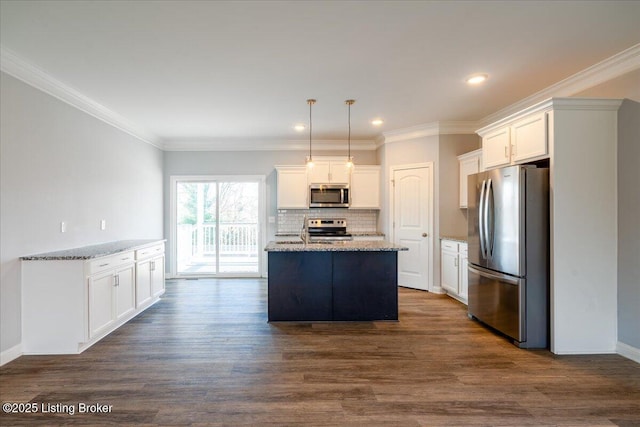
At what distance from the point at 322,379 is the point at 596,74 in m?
3.88

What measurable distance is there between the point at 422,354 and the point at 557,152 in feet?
7.42

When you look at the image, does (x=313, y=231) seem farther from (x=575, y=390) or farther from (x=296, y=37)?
(x=575, y=390)

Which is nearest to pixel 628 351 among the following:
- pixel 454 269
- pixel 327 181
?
pixel 454 269

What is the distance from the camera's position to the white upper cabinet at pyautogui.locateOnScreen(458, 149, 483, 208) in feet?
15.1

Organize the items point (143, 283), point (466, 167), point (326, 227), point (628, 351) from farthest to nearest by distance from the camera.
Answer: point (326, 227) → point (466, 167) → point (143, 283) → point (628, 351)

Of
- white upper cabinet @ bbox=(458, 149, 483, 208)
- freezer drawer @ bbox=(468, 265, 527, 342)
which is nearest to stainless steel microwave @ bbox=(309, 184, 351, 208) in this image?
white upper cabinet @ bbox=(458, 149, 483, 208)

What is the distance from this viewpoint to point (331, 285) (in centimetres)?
384

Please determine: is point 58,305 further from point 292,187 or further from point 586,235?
point 586,235

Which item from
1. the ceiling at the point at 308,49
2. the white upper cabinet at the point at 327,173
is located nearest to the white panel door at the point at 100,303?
the ceiling at the point at 308,49

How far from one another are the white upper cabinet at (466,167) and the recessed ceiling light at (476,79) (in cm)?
133

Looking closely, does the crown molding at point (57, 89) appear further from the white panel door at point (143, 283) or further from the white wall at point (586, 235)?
the white wall at point (586, 235)

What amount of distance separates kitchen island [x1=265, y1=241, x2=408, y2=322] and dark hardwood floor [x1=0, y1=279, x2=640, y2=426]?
0.17 m

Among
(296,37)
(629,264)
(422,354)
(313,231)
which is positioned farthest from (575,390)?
(313,231)

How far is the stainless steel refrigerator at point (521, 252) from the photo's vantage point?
120 inches
